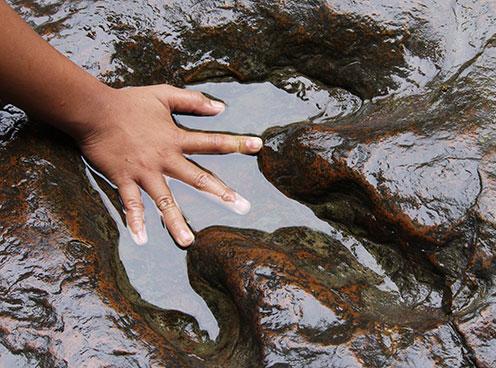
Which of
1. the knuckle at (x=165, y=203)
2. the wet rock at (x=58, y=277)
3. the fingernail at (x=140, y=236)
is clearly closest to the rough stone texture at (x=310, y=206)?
the wet rock at (x=58, y=277)

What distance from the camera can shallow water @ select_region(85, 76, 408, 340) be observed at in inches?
97.9

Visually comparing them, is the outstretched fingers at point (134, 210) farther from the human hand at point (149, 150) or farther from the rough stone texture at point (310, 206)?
the rough stone texture at point (310, 206)

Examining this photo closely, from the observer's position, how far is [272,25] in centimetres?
293

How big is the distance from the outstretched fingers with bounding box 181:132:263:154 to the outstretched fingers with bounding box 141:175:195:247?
0.66ft

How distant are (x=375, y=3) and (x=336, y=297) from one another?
1442mm

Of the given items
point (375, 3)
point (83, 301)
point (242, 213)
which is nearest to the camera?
point (83, 301)

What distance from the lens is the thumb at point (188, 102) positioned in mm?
2783

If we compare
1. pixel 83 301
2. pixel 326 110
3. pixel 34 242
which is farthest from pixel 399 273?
pixel 34 242

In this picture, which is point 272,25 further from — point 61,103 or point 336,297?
point 336,297

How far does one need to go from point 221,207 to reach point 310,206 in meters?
0.39

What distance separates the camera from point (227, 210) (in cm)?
269

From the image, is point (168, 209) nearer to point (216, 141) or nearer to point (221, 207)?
point (221, 207)

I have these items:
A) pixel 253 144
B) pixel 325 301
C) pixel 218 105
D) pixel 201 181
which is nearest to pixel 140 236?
pixel 201 181

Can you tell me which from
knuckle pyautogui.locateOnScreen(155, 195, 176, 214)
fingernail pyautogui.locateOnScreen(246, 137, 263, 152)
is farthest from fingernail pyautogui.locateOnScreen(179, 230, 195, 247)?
fingernail pyautogui.locateOnScreen(246, 137, 263, 152)
